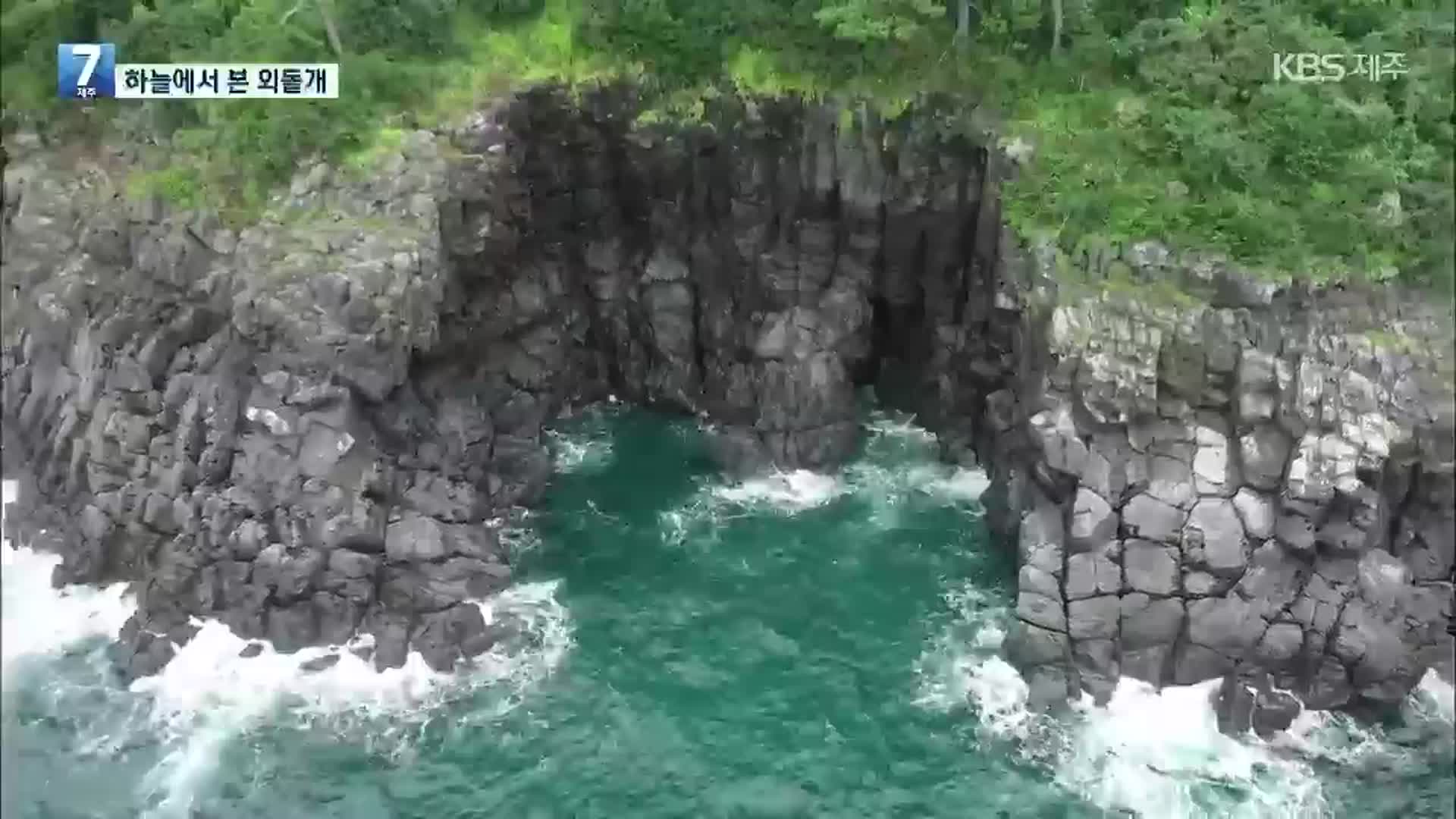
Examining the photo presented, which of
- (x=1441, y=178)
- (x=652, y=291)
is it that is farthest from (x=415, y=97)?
(x=1441, y=178)

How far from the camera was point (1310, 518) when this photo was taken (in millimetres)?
29453

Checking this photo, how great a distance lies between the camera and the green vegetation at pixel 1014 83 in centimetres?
3156

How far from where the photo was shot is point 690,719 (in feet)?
97.9

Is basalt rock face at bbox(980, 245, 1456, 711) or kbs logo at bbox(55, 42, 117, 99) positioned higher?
kbs logo at bbox(55, 42, 117, 99)

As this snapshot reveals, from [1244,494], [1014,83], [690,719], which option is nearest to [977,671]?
[690,719]

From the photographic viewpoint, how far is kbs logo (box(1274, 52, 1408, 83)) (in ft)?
107

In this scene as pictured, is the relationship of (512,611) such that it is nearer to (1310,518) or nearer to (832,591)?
(832,591)

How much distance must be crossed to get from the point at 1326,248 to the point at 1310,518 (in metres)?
6.67

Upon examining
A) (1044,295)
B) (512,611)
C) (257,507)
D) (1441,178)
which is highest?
(1441,178)
